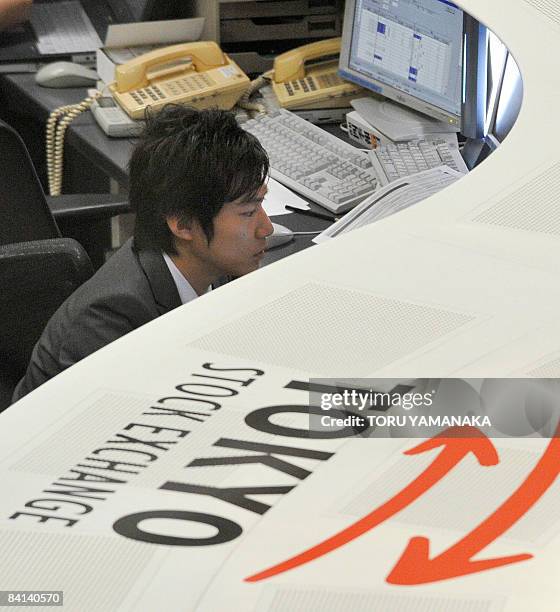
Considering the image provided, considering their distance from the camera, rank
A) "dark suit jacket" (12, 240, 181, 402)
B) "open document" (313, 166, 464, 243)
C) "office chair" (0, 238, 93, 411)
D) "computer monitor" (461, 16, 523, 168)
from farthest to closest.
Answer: "computer monitor" (461, 16, 523, 168)
"open document" (313, 166, 464, 243)
"office chair" (0, 238, 93, 411)
"dark suit jacket" (12, 240, 181, 402)

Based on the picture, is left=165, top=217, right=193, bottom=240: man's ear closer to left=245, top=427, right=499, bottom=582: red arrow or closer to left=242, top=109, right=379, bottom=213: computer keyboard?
left=242, top=109, right=379, bottom=213: computer keyboard

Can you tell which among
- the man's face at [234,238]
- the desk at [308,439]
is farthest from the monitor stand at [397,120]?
the desk at [308,439]

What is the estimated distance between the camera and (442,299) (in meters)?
1.06

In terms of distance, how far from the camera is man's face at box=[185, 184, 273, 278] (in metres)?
1.86

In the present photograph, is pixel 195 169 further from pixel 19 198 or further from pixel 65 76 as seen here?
pixel 65 76

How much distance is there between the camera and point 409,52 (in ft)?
8.78

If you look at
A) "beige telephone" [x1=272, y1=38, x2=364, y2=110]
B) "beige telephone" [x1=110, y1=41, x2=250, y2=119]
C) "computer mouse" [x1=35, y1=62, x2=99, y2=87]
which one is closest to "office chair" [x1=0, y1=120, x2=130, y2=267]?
"beige telephone" [x1=110, y1=41, x2=250, y2=119]

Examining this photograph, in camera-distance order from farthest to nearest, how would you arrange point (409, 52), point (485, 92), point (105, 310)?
point (409, 52)
point (485, 92)
point (105, 310)

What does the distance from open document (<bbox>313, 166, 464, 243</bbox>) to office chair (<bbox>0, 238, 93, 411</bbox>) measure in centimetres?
48

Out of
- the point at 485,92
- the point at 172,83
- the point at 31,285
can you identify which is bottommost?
the point at 31,285

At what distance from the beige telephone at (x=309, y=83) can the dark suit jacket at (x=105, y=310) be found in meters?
1.12

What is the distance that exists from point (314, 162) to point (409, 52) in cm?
38

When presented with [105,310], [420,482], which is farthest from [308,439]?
[105,310]

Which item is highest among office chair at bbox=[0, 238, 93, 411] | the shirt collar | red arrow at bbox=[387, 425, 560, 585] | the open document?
red arrow at bbox=[387, 425, 560, 585]
